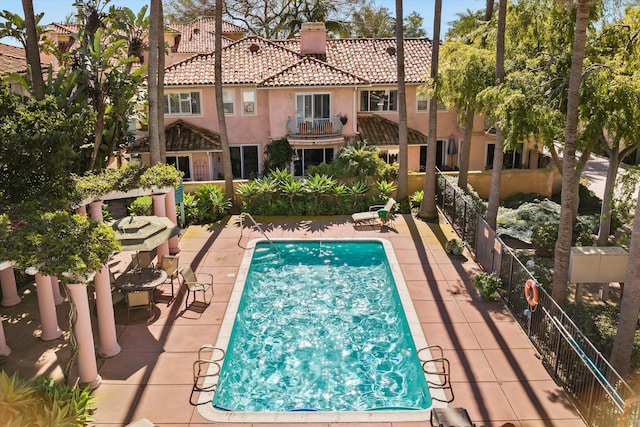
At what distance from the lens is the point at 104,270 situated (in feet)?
41.2

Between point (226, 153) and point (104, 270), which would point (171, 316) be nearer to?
point (104, 270)

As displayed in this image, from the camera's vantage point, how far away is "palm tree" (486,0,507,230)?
17625mm

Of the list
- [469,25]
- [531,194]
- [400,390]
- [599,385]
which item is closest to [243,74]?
[469,25]

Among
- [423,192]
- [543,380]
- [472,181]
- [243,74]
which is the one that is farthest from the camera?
[243,74]

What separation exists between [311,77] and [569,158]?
59.7ft

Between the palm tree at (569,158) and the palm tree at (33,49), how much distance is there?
1565 cm

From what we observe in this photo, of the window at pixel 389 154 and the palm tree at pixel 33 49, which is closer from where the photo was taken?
the palm tree at pixel 33 49

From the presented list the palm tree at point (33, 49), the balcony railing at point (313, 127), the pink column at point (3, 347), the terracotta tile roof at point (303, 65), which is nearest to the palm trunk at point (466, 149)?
the terracotta tile roof at point (303, 65)

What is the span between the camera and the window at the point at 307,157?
3091 cm

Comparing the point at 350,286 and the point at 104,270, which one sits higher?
the point at 104,270

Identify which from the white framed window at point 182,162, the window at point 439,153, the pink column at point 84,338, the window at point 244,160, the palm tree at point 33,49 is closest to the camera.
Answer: the pink column at point 84,338

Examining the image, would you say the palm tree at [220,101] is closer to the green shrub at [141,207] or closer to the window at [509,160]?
the green shrub at [141,207]

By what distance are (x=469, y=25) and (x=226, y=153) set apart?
13.0 meters

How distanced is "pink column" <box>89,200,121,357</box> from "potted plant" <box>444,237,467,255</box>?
11.6 metres
